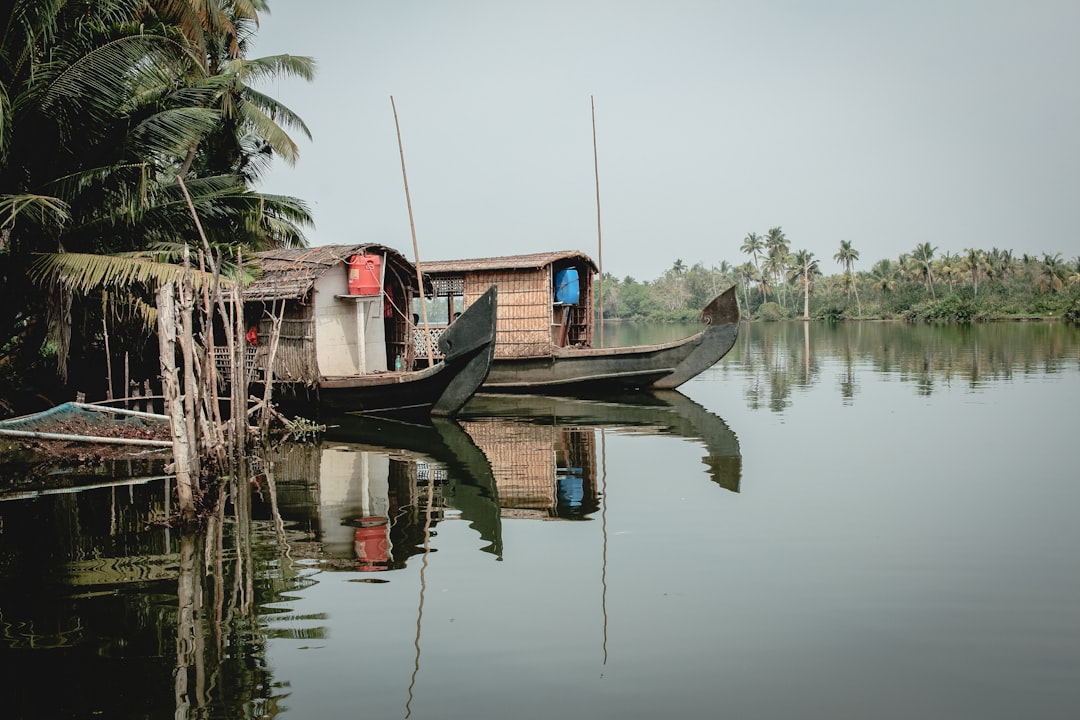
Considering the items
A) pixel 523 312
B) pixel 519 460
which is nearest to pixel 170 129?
pixel 519 460

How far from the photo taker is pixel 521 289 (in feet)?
50.9

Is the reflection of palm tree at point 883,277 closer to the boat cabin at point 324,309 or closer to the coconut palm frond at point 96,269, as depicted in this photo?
the boat cabin at point 324,309

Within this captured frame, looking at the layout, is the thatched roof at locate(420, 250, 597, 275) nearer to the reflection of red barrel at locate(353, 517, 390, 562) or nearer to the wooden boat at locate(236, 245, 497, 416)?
the wooden boat at locate(236, 245, 497, 416)

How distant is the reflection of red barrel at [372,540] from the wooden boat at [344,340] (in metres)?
4.52

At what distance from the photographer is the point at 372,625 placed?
446 centimetres

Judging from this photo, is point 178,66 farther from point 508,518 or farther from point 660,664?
point 660,664

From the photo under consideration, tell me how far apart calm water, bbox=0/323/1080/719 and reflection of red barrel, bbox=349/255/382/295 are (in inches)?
151

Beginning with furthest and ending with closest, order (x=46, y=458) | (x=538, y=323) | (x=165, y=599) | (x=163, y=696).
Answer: (x=538, y=323) → (x=46, y=458) → (x=165, y=599) → (x=163, y=696)

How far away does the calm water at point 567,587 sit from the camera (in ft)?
12.1

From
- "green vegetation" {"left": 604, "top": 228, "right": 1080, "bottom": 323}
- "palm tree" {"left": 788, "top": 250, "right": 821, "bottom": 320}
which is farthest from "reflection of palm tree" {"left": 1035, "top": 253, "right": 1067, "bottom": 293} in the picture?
"palm tree" {"left": 788, "top": 250, "right": 821, "bottom": 320}

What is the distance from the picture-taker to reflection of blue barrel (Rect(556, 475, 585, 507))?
733cm

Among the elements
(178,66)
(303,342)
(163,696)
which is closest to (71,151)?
(178,66)

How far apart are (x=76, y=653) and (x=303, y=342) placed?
858 cm

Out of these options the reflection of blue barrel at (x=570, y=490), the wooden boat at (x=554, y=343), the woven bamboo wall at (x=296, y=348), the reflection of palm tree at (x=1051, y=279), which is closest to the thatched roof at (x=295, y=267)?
the woven bamboo wall at (x=296, y=348)
